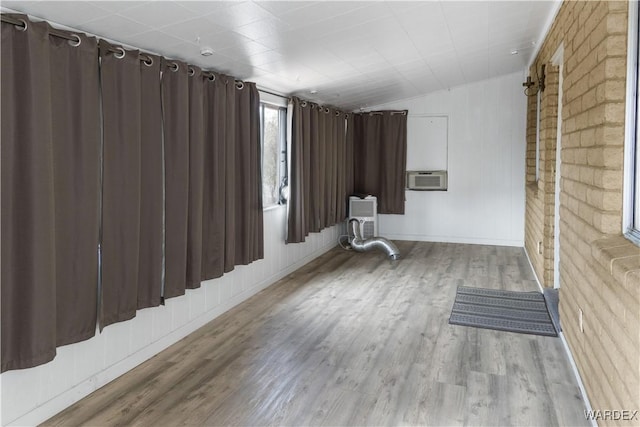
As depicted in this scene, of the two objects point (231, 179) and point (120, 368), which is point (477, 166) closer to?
point (231, 179)

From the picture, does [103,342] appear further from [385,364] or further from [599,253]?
[599,253]

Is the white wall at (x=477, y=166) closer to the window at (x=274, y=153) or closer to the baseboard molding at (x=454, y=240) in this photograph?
the baseboard molding at (x=454, y=240)

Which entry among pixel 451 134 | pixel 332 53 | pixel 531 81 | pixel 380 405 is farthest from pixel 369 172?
pixel 380 405

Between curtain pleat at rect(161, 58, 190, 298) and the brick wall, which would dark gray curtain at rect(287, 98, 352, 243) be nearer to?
curtain pleat at rect(161, 58, 190, 298)

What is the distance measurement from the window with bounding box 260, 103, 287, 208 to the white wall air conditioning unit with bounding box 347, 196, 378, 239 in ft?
6.79

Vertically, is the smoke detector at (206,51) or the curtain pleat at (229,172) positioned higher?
the smoke detector at (206,51)

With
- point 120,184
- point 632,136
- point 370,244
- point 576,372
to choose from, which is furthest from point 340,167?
point 632,136

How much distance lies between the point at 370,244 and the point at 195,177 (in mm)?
3759

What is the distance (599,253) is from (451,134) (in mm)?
5774

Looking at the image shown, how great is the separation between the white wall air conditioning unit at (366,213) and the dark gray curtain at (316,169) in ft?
0.75

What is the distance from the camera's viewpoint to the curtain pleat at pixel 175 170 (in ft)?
10.8

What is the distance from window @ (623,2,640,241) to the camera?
6.98 ft

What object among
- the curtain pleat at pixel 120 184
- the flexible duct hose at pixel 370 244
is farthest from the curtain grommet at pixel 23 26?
the flexible duct hose at pixel 370 244

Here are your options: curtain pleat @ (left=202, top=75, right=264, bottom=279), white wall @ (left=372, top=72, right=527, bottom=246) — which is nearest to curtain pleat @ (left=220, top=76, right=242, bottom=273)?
curtain pleat @ (left=202, top=75, right=264, bottom=279)
